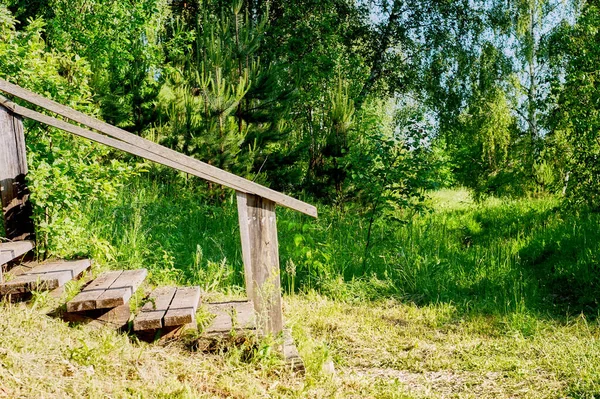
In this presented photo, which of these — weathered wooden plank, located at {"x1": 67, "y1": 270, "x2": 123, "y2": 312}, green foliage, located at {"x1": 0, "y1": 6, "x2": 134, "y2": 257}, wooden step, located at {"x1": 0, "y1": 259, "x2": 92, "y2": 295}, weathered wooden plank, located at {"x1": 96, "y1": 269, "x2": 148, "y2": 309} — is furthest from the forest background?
weathered wooden plank, located at {"x1": 96, "y1": 269, "x2": 148, "y2": 309}

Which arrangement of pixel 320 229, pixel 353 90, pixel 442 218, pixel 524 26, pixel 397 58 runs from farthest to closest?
pixel 397 58 < pixel 524 26 < pixel 353 90 < pixel 442 218 < pixel 320 229

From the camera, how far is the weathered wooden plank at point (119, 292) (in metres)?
3.48

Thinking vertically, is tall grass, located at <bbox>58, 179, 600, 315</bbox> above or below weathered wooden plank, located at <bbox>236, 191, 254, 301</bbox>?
below

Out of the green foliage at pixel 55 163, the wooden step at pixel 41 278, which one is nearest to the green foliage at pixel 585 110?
the green foliage at pixel 55 163

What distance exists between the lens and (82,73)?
4.90m

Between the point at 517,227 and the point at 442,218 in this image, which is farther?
the point at 442,218

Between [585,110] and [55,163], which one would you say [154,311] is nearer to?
[55,163]

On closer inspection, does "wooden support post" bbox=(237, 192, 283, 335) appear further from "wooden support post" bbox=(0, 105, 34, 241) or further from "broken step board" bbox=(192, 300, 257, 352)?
"wooden support post" bbox=(0, 105, 34, 241)

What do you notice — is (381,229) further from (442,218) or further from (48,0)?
(48,0)

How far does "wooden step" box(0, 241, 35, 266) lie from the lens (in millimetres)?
3590

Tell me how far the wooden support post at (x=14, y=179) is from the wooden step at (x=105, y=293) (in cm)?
75

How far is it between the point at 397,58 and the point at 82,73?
13452 millimetres

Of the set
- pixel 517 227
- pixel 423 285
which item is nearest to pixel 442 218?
pixel 517 227

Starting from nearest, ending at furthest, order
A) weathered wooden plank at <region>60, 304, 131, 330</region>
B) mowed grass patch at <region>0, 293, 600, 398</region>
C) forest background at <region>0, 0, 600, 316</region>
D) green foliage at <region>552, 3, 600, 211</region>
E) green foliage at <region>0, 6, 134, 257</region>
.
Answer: mowed grass patch at <region>0, 293, 600, 398</region>, weathered wooden plank at <region>60, 304, 131, 330</region>, green foliage at <region>0, 6, 134, 257</region>, forest background at <region>0, 0, 600, 316</region>, green foliage at <region>552, 3, 600, 211</region>
